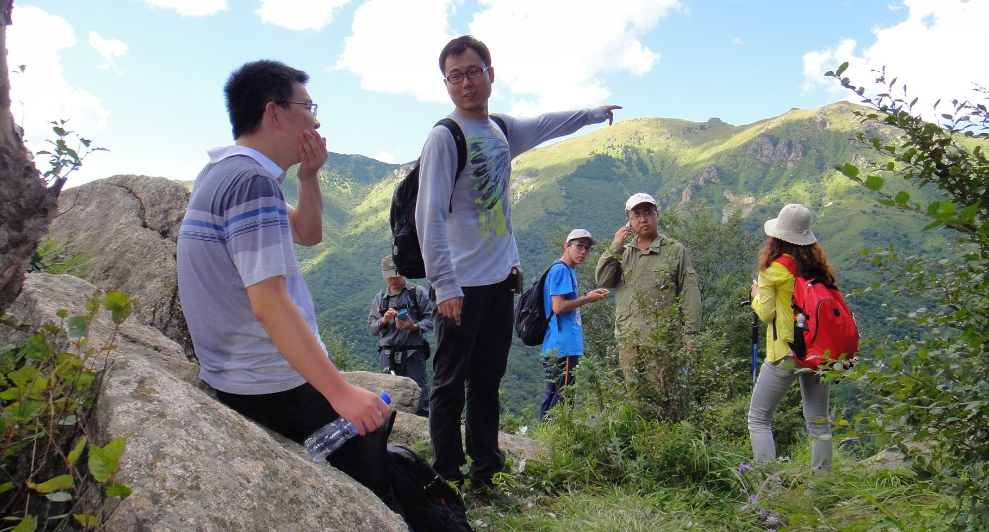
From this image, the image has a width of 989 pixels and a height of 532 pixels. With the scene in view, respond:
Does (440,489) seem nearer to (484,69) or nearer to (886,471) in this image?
(484,69)

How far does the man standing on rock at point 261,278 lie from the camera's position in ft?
6.22

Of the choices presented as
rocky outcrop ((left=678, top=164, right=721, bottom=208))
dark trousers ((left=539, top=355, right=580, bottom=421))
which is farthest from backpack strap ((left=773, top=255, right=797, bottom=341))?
rocky outcrop ((left=678, top=164, right=721, bottom=208))

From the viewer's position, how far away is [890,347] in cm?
242

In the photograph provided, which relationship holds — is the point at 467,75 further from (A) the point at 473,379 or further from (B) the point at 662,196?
(B) the point at 662,196

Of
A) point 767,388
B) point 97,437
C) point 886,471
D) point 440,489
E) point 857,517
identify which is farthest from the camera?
point 767,388

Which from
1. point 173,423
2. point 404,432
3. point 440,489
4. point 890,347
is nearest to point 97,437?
point 173,423

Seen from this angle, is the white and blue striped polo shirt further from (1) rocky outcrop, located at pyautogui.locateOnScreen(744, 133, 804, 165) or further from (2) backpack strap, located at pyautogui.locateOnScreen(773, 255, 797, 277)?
(1) rocky outcrop, located at pyautogui.locateOnScreen(744, 133, 804, 165)

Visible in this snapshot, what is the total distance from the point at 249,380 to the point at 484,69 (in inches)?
84.6

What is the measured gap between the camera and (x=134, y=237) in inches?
189

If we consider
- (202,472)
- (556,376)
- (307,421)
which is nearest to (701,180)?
→ (556,376)

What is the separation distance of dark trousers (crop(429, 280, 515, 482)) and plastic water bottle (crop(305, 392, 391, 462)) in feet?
3.90

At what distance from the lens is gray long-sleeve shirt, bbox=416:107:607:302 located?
132 inches

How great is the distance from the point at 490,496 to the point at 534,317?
2987 millimetres

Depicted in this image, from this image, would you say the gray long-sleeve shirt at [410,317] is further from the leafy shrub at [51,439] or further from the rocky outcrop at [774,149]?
the rocky outcrop at [774,149]
